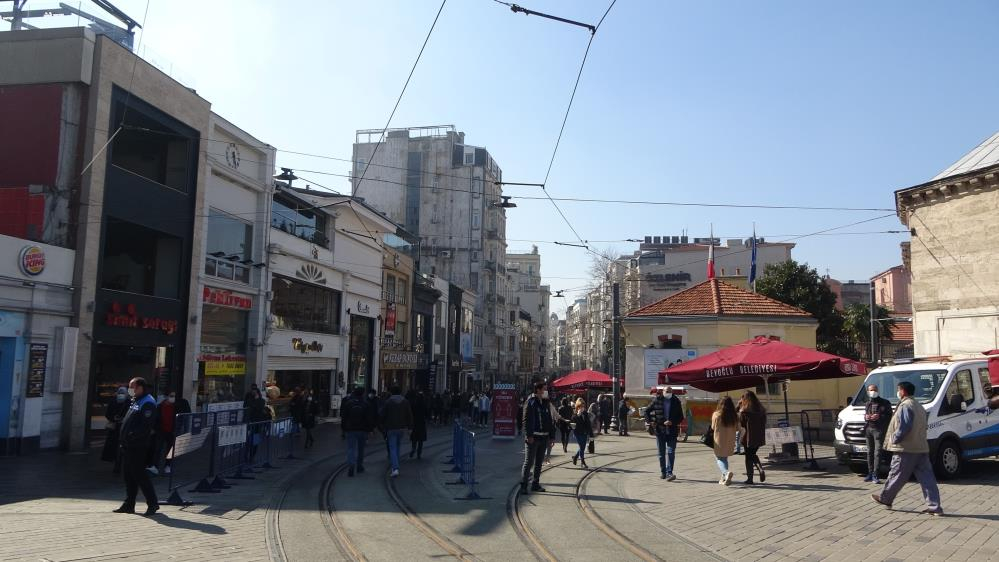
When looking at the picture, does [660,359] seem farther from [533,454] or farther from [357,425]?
[533,454]

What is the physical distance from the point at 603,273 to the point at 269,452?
41.7m

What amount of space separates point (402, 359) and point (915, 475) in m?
36.1

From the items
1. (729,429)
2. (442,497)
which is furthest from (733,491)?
(442,497)

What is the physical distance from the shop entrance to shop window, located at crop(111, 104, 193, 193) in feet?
17.6

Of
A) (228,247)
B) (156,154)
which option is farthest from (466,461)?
(228,247)

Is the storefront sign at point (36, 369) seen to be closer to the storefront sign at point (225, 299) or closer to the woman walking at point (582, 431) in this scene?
the storefront sign at point (225, 299)

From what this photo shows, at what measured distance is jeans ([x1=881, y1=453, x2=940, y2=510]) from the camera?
949 cm

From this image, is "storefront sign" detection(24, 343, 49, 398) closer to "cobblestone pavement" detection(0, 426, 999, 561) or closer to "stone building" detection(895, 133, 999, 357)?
"cobblestone pavement" detection(0, 426, 999, 561)

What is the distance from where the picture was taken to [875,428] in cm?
1269

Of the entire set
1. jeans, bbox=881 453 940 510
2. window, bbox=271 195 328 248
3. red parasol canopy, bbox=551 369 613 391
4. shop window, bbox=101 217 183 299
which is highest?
window, bbox=271 195 328 248

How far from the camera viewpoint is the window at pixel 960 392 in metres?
12.9

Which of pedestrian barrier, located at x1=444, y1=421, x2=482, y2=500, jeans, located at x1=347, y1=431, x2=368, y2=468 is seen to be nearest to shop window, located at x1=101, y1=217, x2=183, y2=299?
jeans, located at x1=347, y1=431, x2=368, y2=468

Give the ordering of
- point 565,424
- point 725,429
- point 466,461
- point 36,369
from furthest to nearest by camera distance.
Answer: point 565,424 → point 36,369 → point 725,429 → point 466,461

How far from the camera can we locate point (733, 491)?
1235cm
